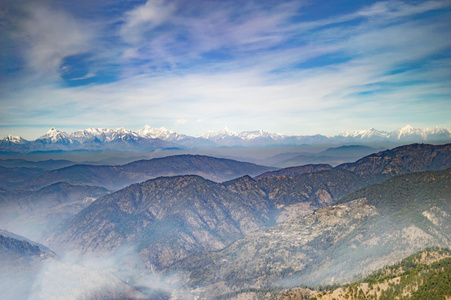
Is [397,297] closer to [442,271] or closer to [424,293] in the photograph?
[424,293]

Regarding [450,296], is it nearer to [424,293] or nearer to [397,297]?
[424,293]

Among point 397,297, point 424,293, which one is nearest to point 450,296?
point 424,293

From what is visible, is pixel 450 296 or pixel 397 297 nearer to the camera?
pixel 450 296

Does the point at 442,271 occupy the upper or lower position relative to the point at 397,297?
upper

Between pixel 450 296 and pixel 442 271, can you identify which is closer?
pixel 450 296
